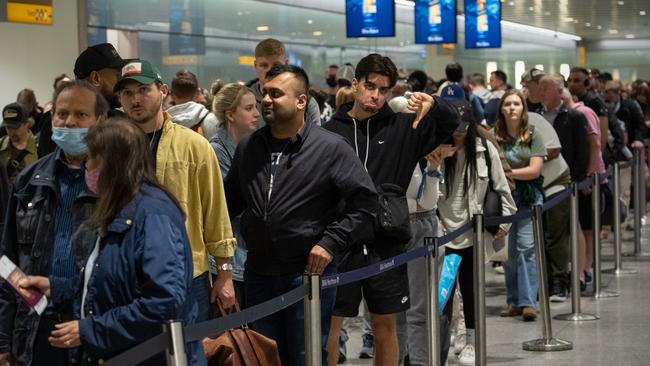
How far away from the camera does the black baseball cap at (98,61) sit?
5.93 meters

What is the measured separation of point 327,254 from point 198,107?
254cm

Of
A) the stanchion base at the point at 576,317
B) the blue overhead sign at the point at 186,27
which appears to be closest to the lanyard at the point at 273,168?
the stanchion base at the point at 576,317

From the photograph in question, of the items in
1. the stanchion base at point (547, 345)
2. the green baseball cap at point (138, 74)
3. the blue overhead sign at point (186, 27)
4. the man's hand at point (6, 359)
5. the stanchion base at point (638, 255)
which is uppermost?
the blue overhead sign at point (186, 27)

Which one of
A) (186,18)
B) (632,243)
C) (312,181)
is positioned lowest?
(632,243)

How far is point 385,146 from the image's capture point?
645 centimetres

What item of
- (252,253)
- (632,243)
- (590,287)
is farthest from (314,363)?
(632,243)

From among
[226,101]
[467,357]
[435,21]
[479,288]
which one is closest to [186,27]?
[435,21]

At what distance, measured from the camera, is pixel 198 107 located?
301 inches

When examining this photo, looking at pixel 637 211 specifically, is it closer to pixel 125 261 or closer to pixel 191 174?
pixel 191 174

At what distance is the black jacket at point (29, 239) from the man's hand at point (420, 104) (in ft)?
7.86

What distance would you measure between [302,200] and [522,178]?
15.5 ft

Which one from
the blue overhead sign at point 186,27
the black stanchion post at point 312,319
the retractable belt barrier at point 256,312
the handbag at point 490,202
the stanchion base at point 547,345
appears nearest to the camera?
the retractable belt barrier at point 256,312

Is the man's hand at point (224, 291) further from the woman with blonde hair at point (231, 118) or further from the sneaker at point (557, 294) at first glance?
the sneaker at point (557, 294)

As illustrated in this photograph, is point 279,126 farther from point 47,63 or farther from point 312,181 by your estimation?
point 47,63
